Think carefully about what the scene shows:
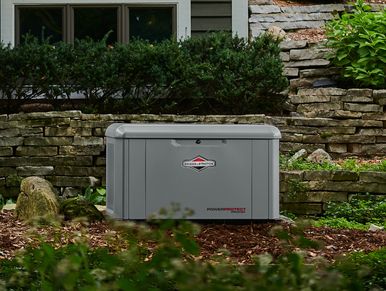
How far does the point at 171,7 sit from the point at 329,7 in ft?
8.27

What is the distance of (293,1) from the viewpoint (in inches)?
588

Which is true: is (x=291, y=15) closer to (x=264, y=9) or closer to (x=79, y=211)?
(x=264, y=9)

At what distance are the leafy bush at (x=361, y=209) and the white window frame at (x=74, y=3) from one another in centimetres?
463

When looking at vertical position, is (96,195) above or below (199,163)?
below

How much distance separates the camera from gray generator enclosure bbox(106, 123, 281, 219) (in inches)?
294

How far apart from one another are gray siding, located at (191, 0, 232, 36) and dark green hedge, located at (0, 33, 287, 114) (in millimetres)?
1510

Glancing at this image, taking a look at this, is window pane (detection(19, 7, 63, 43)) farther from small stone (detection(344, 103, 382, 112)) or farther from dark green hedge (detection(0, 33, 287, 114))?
small stone (detection(344, 103, 382, 112))

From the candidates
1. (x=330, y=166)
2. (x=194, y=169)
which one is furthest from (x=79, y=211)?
(x=330, y=166)

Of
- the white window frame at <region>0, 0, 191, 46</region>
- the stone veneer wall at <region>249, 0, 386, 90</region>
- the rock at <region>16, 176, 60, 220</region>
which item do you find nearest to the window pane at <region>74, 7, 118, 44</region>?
the white window frame at <region>0, 0, 191, 46</region>

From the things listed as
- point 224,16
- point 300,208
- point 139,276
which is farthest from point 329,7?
point 139,276

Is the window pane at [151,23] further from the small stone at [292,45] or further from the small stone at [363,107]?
the small stone at [363,107]

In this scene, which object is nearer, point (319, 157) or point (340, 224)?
point (340, 224)

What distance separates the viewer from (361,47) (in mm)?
12320

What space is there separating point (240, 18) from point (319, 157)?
354 centimetres
